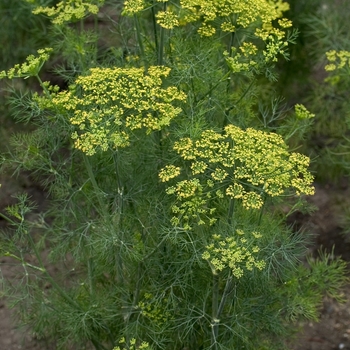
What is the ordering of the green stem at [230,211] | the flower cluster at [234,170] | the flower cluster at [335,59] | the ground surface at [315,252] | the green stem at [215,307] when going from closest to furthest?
the flower cluster at [234,170], the green stem at [230,211], the green stem at [215,307], the flower cluster at [335,59], the ground surface at [315,252]

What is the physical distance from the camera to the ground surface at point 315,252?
4.65m

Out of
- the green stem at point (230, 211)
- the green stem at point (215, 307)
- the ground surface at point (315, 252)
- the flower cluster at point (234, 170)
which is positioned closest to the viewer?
the flower cluster at point (234, 170)

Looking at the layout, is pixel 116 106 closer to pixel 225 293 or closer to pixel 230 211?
pixel 230 211

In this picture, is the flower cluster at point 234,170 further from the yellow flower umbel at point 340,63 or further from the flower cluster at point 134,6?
the yellow flower umbel at point 340,63

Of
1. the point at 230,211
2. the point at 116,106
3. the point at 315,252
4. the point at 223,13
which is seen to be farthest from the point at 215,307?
the point at 315,252

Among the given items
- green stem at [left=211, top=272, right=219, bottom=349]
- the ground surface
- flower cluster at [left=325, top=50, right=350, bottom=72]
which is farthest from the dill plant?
the ground surface

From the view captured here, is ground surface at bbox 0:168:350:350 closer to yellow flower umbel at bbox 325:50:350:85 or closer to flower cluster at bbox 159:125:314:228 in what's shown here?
yellow flower umbel at bbox 325:50:350:85

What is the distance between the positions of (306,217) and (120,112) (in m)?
3.23

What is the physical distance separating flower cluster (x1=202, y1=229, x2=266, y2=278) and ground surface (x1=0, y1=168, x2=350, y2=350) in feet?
5.55

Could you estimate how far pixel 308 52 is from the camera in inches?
237

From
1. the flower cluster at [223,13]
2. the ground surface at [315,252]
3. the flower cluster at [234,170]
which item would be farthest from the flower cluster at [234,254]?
the ground surface at [315,252]

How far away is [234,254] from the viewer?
2623 millimetres

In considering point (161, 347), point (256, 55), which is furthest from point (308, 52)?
point (161, 347)

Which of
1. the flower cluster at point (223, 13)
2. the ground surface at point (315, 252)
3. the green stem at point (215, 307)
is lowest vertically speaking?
the ground surface at point (315, 252)
